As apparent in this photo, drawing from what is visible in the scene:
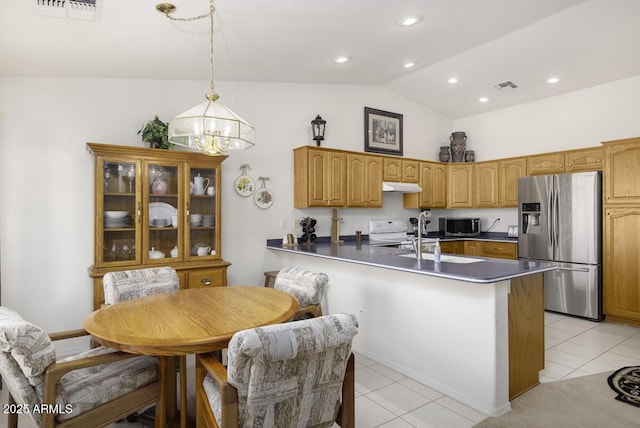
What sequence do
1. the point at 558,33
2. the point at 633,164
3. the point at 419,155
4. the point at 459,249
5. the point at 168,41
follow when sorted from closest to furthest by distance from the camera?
1. the point at 168,41
2. the point at 558,33
3. the point at 633,164
4. the point at 459,249
5. the point at 419,155

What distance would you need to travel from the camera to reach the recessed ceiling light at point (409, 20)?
3.10 m

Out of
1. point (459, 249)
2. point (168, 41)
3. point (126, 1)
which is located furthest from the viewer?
point (459, 249)

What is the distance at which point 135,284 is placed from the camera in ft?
8.56

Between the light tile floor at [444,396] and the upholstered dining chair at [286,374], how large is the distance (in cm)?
96

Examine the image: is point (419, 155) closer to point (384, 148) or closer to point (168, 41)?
point (384, 148)

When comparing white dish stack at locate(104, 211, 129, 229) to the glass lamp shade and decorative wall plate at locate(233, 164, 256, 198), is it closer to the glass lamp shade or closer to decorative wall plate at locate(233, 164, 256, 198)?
decorative wall plate at locate(233, 164, 256, 198)

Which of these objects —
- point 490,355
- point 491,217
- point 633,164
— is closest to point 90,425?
point 490,355

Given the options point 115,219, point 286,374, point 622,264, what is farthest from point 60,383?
point 622,264

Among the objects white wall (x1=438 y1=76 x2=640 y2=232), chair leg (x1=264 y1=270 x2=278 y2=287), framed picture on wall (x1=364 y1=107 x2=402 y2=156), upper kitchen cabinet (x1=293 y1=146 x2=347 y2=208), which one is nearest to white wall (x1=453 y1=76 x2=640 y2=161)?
white wall (x1=438 y1=76 x2=640 y2=232)

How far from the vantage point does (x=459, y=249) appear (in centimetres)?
556

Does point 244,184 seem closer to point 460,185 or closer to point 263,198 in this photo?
point 263,198

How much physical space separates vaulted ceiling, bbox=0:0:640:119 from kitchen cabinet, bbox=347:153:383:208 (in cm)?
108

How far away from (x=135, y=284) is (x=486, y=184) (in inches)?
201

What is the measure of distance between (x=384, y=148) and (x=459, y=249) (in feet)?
6.41
